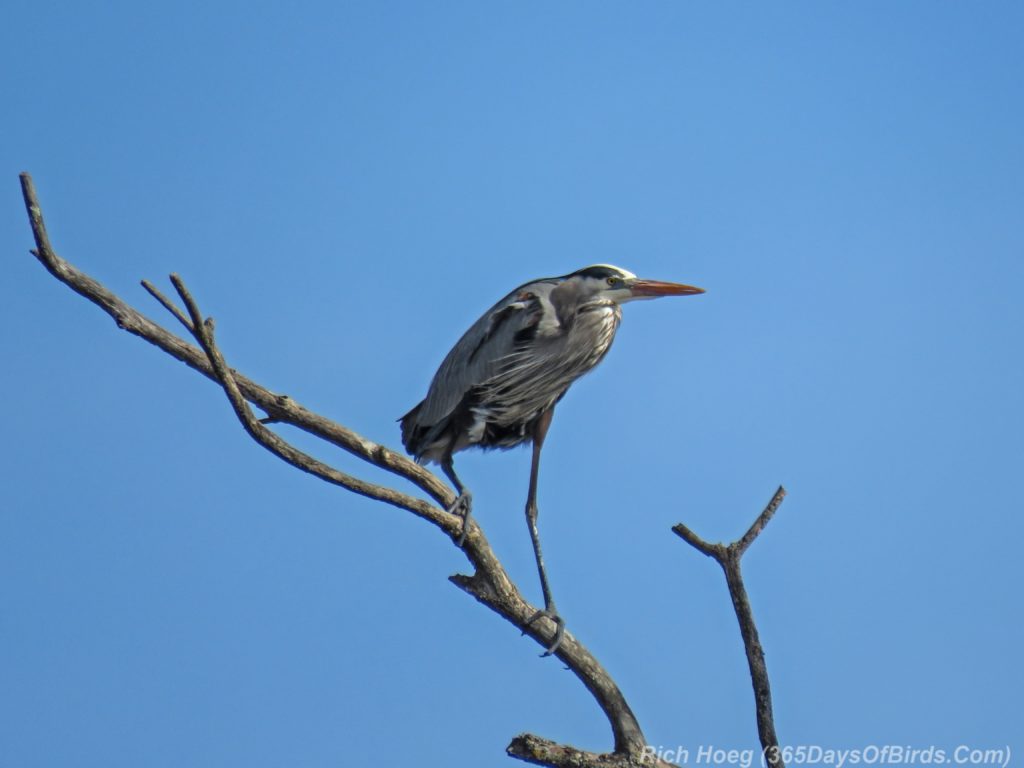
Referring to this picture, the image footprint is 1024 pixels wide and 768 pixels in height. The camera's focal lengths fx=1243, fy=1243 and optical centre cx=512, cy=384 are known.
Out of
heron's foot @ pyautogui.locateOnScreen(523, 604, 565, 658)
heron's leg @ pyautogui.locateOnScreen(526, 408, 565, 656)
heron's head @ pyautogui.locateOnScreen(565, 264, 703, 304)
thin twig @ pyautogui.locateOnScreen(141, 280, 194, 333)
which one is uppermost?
heron's head @ pyautogui.locateOnScreen(565, 264, 703, 304)

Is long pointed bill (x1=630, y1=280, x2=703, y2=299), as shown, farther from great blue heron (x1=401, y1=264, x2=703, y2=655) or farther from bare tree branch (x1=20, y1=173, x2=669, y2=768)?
bare tree branch (x1=20, y1=173, x2=669, y2=768)

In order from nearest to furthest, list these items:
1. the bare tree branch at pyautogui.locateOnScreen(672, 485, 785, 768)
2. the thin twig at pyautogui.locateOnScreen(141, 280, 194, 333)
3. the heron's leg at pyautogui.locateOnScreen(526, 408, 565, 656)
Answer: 1. the thin twig at pyautogui.locateOnScreen(141, 280, 194, 333)
2. the bare tree branch at pyautogui.locateOnScreen(672, 485, 785, 768)
3. the heron's leg at pyautogui.locateOnScreen(526, 408, 565, 656)

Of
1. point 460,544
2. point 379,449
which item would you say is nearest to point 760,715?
point 460,544

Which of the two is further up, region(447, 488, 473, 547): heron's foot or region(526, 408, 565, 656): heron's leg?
region(526, 408, 565, 656): heron's leg

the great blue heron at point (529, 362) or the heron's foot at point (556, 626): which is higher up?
the great blue heron at point (529, 362)

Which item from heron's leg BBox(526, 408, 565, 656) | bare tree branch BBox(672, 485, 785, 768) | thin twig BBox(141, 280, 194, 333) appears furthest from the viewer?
heron's leg BBox(526, 408, 565, 656)

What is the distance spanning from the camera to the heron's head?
5.43 m

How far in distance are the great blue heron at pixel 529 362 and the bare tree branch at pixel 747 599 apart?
48.2 inches

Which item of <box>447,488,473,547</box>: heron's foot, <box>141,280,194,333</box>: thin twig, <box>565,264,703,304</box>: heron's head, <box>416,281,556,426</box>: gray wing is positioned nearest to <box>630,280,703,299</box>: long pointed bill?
<box>565,264,703,304</box>: heron's head

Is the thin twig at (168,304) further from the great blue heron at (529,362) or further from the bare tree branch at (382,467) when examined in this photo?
the great blue heron at (529,362)

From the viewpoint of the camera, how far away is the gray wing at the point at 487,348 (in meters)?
5.40

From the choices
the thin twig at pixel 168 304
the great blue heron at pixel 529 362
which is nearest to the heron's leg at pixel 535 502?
the great blue heron at pixel 529 362

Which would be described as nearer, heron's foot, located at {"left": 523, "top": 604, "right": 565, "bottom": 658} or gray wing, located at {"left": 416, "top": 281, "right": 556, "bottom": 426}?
heron's foot, located at {"left": 523, "top": 604, "right": 565, "bottom": 658}

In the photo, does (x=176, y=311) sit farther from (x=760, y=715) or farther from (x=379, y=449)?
(x=760, y=715)
